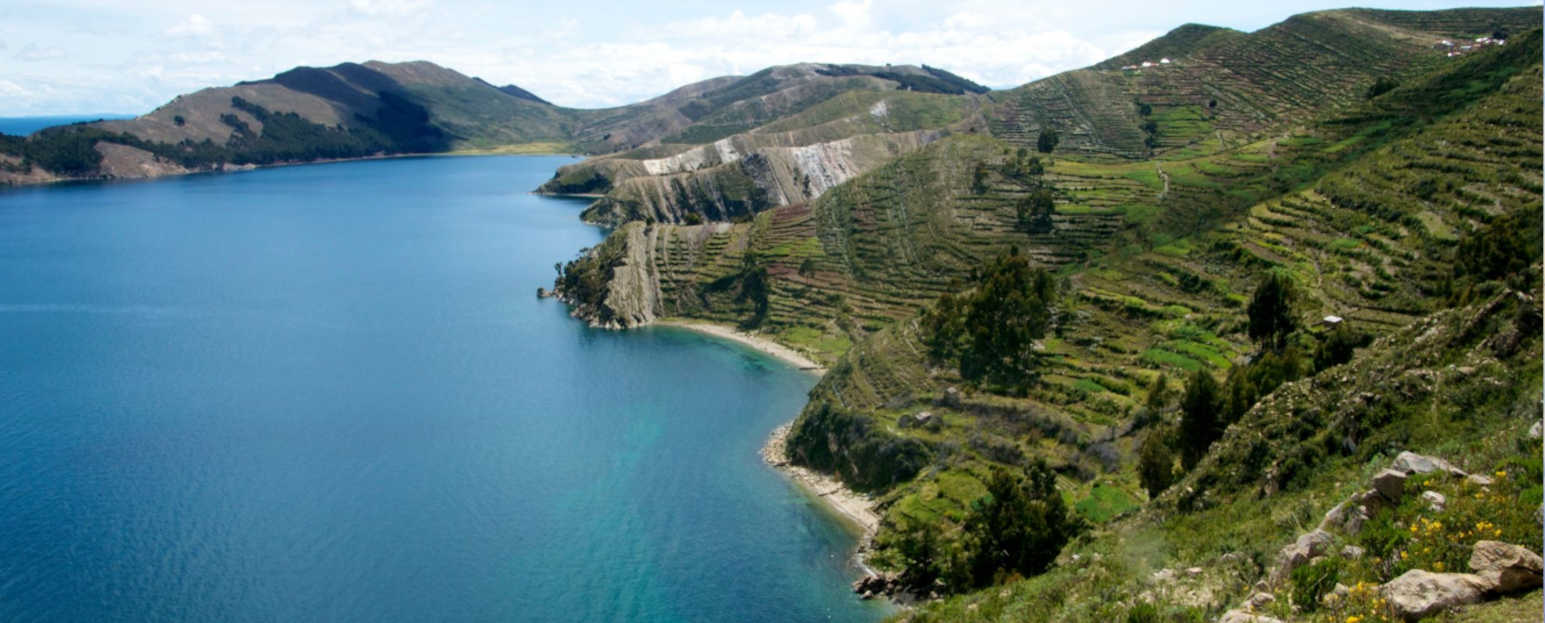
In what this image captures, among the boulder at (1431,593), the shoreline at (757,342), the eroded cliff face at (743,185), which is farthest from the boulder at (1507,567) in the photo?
the eroded cliff face at (743,185)

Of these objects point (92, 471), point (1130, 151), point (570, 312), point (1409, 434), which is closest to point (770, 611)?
point (1409, 434)

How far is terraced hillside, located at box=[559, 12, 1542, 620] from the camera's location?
4656cm

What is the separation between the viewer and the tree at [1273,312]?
48.1 metres

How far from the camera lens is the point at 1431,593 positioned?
1420 cm

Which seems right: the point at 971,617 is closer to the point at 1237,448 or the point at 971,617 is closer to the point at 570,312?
the point at 1237,448

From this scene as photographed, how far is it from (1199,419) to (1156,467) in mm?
2987

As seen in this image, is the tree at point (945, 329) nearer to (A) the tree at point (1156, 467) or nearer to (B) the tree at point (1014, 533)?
(B) the tree at point (1014, 533)

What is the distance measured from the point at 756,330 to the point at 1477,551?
3009 inches

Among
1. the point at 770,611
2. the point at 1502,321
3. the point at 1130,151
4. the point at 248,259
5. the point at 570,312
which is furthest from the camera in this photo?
the point at 248,259

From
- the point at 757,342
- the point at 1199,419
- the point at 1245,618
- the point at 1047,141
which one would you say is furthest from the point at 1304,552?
the point at 1047,141

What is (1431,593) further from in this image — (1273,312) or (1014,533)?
(1273,312)

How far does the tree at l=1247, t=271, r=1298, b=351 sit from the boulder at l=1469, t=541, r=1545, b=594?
3636cm

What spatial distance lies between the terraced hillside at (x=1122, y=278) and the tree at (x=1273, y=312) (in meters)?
0.87

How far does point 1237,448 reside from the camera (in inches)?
1302
